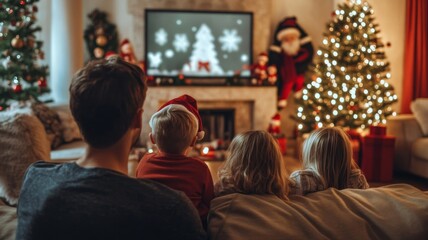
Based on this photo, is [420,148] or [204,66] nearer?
[420,148]

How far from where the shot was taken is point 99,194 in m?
1.03

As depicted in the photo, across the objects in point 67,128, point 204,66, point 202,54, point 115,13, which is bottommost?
point 67,128

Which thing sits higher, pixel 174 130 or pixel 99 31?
pixel 99 31

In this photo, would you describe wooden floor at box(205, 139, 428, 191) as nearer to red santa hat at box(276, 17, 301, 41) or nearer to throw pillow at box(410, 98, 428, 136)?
throw pillow at box(410, 98, 428, 136)

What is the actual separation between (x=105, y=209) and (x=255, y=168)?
0.66 m

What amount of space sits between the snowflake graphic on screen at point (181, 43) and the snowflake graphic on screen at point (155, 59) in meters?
0.24

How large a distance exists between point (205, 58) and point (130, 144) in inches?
202

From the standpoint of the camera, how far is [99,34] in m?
6.12

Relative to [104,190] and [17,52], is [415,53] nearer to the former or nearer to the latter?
[17,52]

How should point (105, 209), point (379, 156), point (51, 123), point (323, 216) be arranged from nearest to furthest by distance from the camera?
point (105, 209)
point (323, 216)
point (51, 123)
point (379, 156)

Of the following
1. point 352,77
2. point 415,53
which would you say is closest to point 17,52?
point 352,77

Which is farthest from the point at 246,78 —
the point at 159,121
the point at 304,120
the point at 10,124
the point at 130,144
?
A: the point at 130,144

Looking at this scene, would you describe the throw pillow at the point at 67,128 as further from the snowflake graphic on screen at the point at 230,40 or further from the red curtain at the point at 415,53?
the red curtain at the point at 415,53

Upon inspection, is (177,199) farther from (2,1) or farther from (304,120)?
(304,120)
